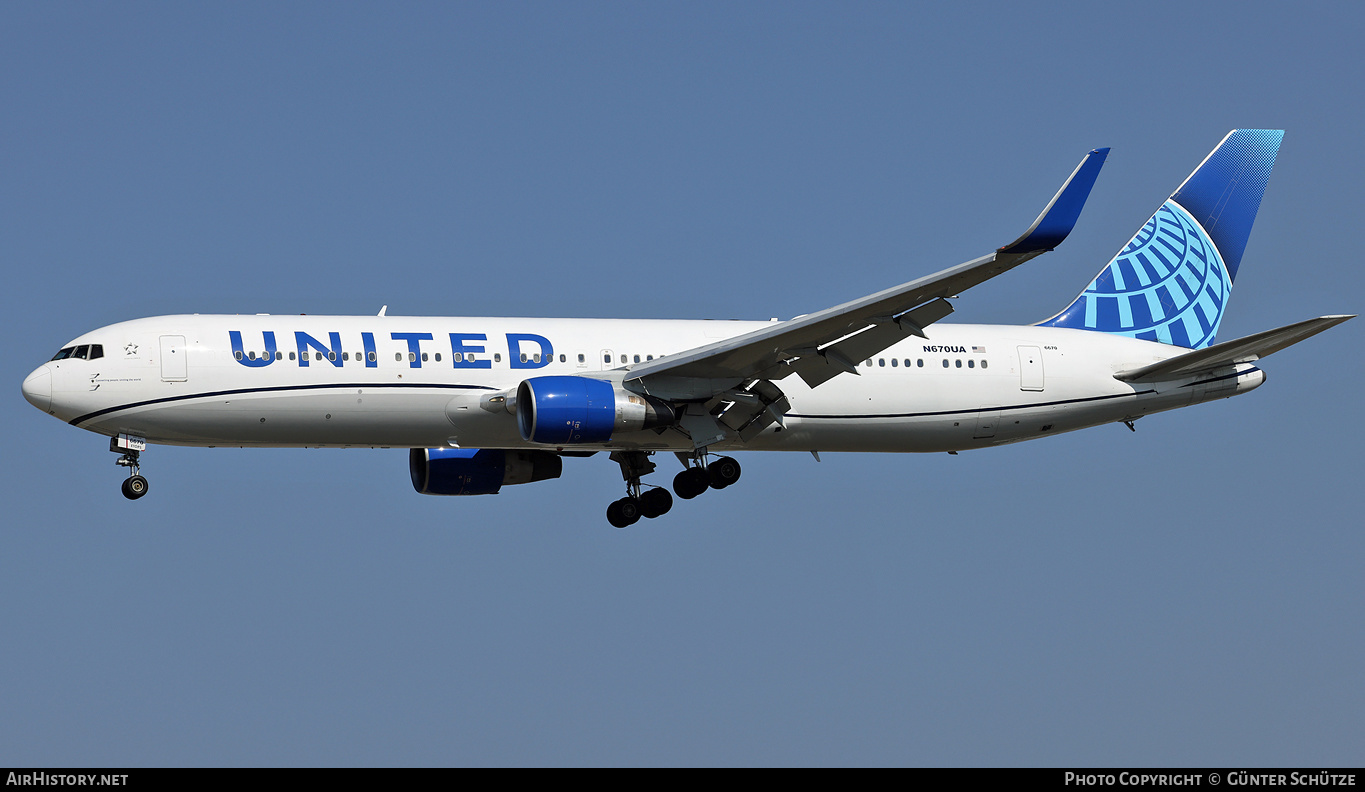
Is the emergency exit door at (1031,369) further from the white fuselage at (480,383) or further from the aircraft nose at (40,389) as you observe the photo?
the aircraft nose at (40,389)

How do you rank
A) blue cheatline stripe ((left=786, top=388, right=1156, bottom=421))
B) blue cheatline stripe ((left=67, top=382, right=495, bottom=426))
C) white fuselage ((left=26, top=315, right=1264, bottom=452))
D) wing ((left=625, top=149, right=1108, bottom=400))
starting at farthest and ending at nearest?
1. blue cheatline stripe ((left=786, top=388, right=1156, bottom=421))
2. white fuselage ((left=26, top=315, right=1264, bottom=452))
3. blue cheatline stripe ((left=67, top=382, right=495, bottom=426))
4. wing ((left=625, top=149, right=1108, bottom=400))

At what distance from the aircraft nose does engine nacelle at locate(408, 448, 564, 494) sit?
9.17m

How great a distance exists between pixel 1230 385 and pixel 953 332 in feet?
21.2

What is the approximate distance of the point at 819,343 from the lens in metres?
32.9

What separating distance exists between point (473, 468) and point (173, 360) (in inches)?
336

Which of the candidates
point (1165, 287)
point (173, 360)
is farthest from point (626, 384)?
point (1165, 287)

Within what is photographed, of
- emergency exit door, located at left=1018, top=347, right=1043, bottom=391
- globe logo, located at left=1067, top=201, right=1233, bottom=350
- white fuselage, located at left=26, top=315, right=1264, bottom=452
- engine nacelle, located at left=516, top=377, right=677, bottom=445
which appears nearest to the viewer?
engine nacelle, located at left=516, top=377, right=677, bottom=445

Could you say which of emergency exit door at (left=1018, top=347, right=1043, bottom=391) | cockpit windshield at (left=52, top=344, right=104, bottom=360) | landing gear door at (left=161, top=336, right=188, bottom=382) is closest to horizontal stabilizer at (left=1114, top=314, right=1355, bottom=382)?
emergency exit door at (left=1018, top=347, right=1043, bottom=391)

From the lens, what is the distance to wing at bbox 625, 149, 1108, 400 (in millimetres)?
28781

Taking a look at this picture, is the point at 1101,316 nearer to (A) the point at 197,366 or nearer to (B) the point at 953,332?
(B) the point at 953,332

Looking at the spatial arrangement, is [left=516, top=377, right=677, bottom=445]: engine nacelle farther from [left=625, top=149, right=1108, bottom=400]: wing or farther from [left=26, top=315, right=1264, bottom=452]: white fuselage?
[left=26, top=315, right=1264, bottom=452]: white fuselage

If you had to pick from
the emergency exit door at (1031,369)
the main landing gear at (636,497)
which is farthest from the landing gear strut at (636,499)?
the emergency exit door at (1031,369)

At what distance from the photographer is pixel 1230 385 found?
124ft
